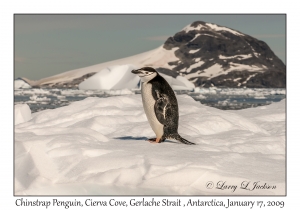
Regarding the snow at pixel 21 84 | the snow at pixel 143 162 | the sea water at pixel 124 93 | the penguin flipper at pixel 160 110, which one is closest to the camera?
the snow at pixel 143 162

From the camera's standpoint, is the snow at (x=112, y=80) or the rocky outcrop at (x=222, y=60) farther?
the rocky outcrop at (x=222, y=60)

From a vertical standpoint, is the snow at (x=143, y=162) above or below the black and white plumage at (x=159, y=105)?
below

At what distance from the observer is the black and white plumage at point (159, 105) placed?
6977mm

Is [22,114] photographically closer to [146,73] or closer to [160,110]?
[146,73]

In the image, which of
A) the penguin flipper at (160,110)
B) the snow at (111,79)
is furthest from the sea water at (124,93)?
the penguin flipper at (160,110)

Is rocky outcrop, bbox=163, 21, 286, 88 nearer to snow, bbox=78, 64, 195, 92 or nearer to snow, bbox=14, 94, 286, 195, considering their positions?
snow, bbox=78, 64, 195, 92

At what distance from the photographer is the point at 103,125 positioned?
29.5 ft

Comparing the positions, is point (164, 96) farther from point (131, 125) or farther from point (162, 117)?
point (131, 125)

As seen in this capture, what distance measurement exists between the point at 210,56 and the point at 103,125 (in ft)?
265

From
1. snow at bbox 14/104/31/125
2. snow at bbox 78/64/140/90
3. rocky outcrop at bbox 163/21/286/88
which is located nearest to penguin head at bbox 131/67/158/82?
snow at bbox 14/104/31/125

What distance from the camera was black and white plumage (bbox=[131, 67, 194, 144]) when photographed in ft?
22.9

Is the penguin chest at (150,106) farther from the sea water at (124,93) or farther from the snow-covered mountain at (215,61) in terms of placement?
the snow-covered mountain at (215,61)

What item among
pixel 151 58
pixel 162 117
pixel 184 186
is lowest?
pixel 184 186

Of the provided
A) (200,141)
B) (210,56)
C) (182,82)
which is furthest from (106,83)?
(210,56)
